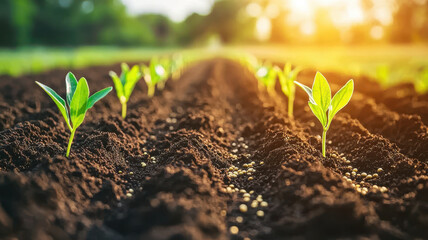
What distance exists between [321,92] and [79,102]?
223 centimetres

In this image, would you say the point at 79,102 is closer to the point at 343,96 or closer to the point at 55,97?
the point at 55,97

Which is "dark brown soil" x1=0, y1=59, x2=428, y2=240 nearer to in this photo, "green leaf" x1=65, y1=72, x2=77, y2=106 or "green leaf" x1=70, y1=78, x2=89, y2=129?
"green leaf" x1=70, y1=78, x2=89, y2=129

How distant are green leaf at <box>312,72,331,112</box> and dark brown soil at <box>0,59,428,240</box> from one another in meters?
0.50

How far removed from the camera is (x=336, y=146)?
3.90 metres

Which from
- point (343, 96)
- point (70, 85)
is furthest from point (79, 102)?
point (343, 96)

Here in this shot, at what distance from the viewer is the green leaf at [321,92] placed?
→ 306 cm

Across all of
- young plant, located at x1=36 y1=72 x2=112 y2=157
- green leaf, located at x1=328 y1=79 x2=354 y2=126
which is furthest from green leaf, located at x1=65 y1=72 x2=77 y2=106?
green leaf, located at x1=328 y1=79 x2=354 y2=126

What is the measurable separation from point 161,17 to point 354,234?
292ft

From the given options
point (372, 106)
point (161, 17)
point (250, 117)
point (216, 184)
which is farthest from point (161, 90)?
point (161, 17)

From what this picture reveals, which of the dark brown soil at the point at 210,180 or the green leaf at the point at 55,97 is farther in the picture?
the green leaf at the point at 55,97

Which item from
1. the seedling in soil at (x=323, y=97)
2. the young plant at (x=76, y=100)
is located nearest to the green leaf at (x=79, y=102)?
the young plant at (x=76, y=100)

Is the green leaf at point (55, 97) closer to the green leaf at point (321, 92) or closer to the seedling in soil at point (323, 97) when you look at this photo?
the seedling in soil at point (323, 97)

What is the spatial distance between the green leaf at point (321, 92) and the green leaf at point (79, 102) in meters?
2.07

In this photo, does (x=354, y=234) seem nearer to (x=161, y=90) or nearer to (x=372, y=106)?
(x=372, y=106)
